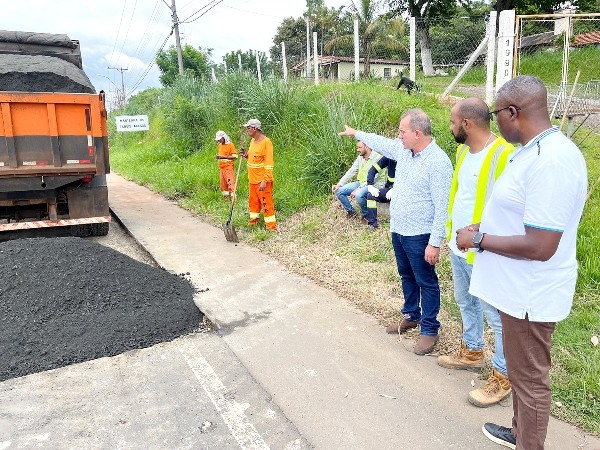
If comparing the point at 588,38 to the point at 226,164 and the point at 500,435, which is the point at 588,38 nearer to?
the point at 226,164

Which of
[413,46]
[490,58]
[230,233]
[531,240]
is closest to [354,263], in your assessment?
[230,233]

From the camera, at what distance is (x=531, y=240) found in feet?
6.45

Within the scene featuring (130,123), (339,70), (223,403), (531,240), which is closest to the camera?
(531,240)

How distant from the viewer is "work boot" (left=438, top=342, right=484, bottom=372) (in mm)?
3307

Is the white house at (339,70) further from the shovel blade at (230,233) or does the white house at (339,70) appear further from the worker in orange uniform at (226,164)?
the shovel blade at (230,233)

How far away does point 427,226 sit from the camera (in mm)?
3408

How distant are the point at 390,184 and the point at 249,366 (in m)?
3.64

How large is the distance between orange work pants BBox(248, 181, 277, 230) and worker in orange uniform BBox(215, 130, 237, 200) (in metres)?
2.34

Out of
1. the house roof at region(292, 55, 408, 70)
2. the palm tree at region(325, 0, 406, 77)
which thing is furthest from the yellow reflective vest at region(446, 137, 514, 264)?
the palm tree at region(325, 0, 406, 77)

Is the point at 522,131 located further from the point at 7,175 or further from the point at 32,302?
the point at 7,175

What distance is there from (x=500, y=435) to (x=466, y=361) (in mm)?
754

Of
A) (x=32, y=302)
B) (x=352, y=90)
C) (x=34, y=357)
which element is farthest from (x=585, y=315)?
(x=352, y=90)

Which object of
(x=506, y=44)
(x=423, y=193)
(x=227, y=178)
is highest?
(x=506, y=44)

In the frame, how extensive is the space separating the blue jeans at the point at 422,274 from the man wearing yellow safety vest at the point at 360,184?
2874 millimetres
